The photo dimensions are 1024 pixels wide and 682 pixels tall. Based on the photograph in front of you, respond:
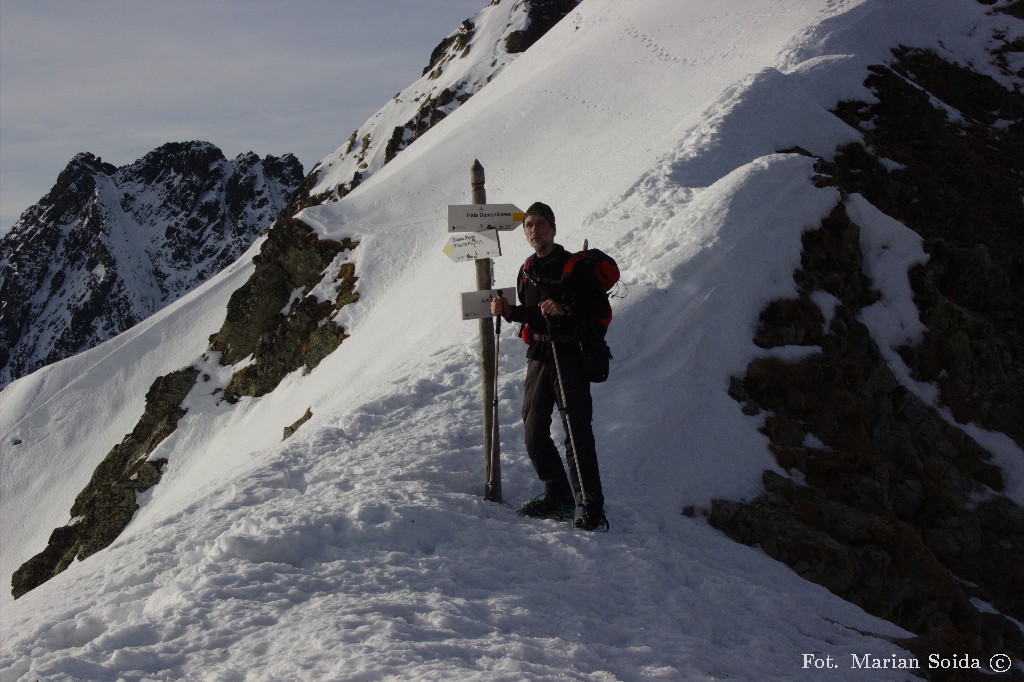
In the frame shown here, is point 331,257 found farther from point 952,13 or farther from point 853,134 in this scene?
point 952,13

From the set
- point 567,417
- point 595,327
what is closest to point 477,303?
point 595,327

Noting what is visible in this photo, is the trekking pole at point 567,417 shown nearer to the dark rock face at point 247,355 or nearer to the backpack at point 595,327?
the backpack at point 595,327

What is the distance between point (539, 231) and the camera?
683 cm

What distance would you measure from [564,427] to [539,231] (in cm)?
197

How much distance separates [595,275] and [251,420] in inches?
797

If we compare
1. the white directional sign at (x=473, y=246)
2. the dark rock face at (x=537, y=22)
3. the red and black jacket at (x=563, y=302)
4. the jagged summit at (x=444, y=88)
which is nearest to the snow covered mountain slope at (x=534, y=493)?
the red and black jacket at (x=563, y=302)

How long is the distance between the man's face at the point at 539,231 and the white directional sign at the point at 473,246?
53 centimetres

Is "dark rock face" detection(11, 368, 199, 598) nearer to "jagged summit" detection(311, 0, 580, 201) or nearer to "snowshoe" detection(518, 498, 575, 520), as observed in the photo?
"snowshoe" detection(518, 498, 575, 520)

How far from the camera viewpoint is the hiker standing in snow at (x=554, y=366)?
22.2 feet

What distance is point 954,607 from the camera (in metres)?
8.27

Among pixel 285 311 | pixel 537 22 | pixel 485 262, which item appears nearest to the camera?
pixel 485 262

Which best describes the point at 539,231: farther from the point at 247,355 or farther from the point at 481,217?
the point at 247,355

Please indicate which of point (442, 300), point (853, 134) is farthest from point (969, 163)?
point (442, 300)

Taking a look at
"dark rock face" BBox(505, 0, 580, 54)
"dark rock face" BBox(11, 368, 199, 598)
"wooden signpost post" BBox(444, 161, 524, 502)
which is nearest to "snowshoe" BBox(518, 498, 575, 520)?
"wooden signpost post" BBox(444, 161, 524, 502)
